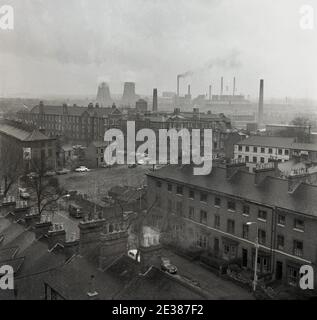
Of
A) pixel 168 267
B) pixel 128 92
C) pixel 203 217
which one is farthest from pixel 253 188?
pixel 128 92

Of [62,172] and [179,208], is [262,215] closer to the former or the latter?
[179,208]

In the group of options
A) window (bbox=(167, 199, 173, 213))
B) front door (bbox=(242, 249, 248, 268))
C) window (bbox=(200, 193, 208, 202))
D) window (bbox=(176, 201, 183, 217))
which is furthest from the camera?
window (bbox=(167, 199, 173, 213))

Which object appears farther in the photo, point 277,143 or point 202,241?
point 277,143

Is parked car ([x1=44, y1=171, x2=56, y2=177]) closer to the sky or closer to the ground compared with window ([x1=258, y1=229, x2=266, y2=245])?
closer to the ground

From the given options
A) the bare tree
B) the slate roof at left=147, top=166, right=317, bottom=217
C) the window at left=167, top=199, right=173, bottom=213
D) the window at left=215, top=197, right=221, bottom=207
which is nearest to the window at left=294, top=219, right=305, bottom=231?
the slate roof at left=147, top=166, right=317, bottom=217

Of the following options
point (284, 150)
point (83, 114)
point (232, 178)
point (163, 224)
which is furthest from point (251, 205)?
point (83, 114)

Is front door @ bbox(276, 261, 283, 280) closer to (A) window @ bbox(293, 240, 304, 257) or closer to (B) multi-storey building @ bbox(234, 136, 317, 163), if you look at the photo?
(A) window @ bbox(293, 240, 304, 257)

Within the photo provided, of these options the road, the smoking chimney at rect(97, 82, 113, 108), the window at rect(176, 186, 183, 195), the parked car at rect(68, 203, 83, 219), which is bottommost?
the road

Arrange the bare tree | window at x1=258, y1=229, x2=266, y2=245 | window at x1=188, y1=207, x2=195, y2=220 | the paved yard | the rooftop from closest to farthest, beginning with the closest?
1. window at x1=258, y1=229, x2=266, y2=245
2. window at x1=188, y1=207, x2=195, y2=220
3. the bare tree
4. the paved yard
5. the rooftop
